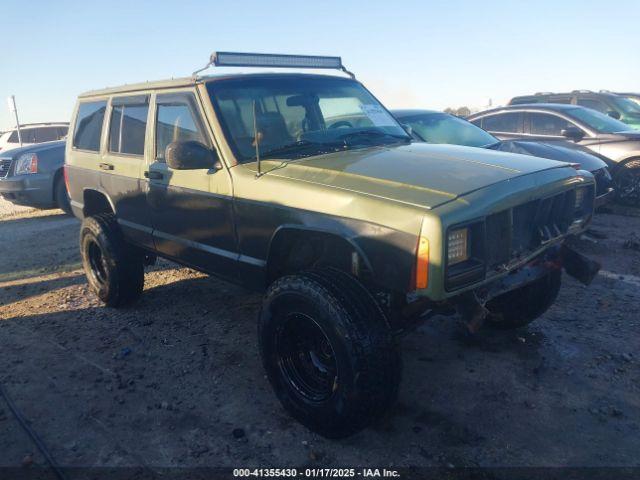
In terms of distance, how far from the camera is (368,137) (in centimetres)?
378

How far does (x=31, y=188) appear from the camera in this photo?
922 centimetres

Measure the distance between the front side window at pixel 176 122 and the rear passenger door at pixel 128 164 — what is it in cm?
20

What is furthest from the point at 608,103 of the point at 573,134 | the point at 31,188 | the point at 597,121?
the point at 31,188

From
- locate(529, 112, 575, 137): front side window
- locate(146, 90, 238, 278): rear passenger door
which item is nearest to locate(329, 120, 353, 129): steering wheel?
locate(146, 90, 238, 278): rear passenger door

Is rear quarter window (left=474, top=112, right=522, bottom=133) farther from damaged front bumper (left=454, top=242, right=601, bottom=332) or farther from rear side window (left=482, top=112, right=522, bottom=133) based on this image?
damaged front bumper (left=454, top=242, right=601, bottom=332)

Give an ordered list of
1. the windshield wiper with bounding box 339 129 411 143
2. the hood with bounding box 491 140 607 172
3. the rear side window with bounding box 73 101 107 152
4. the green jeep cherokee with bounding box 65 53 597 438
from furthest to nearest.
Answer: the hood with bounding box 491 140 607 172
the rear side window with bounding box 73 101 107 152
the windshield wiper with bounding box 339 129 411 143
the green jeep cherokee with bounding box 65 53 597 438

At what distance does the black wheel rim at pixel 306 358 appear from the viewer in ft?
9.48

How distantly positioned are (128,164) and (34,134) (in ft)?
41.8

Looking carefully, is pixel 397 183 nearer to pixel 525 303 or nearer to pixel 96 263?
pixel 525 303

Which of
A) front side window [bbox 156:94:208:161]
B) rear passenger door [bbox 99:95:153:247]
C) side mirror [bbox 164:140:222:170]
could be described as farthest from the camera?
rear passenger door [bbox 99:95:153:247]

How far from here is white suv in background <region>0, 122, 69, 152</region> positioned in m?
14.8

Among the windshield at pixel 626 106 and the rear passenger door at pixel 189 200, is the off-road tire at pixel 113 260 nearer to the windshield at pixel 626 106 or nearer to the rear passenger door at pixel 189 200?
the rear passenger door at pixel 189 200

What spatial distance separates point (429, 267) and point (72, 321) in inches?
147

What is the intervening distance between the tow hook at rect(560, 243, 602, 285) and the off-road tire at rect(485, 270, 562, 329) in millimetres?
299
